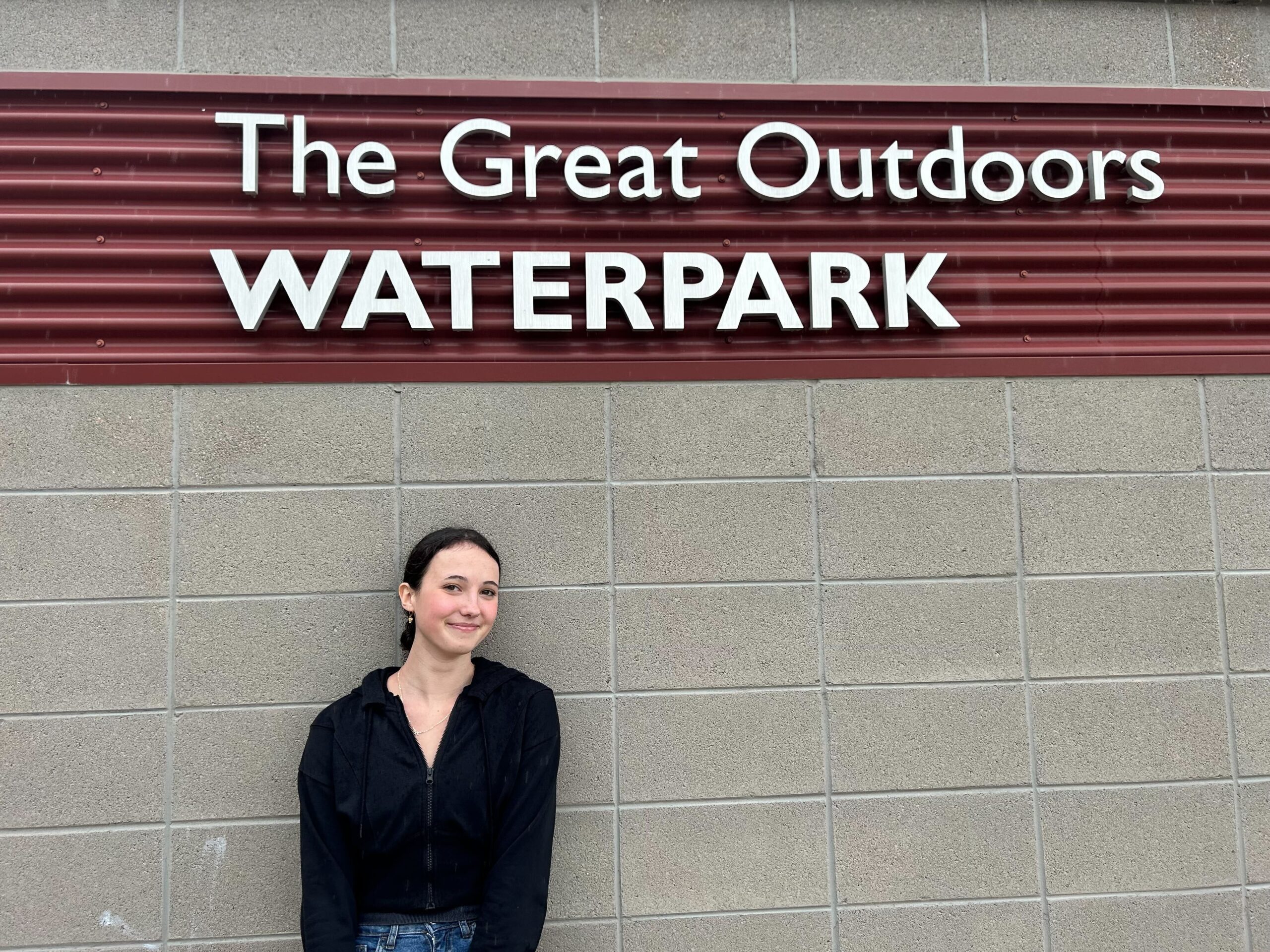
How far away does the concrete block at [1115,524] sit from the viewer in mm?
2834

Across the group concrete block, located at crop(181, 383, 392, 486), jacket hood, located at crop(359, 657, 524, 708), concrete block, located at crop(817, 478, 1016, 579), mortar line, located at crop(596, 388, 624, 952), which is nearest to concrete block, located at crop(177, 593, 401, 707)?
jacket hood, located at crop(359, 657, 524, 708)

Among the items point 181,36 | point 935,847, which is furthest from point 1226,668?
point 181,36

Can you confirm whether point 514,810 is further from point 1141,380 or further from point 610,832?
point 1141,380

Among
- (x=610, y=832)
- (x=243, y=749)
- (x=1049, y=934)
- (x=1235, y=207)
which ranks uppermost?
(x=1235, y=207)

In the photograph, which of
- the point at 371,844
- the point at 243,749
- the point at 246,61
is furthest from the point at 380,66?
the point at 371,844

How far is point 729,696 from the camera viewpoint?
2707mm

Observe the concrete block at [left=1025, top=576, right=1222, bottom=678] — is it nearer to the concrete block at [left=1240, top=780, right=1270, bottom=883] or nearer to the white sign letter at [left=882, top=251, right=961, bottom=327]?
the concrete block at [left=1240, top=780, right=1270, bottom=883]

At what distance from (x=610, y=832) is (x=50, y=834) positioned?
1.55m

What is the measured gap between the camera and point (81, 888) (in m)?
2.54

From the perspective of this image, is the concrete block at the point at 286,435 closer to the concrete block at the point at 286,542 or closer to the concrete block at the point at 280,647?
the concrete block at the point at 286,542

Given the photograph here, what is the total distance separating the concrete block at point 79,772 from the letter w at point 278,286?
48.0 inches

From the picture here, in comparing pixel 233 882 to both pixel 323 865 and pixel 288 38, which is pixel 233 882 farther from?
pixel 288 38

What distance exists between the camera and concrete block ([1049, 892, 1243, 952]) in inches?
107

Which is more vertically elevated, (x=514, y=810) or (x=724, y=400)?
(x=724, y=400)
